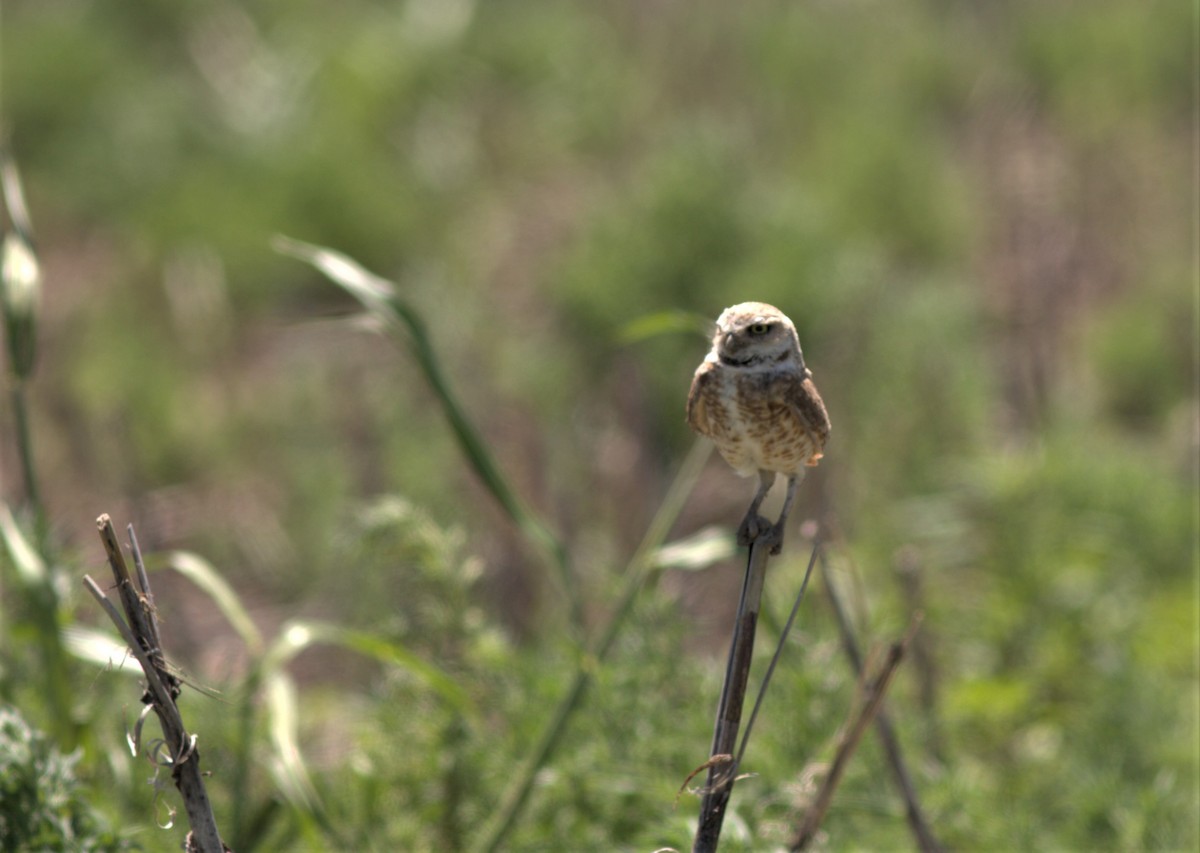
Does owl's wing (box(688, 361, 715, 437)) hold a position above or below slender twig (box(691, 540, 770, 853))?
above

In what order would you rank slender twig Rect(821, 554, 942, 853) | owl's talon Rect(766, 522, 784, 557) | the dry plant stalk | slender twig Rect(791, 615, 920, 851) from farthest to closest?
slender twig Rect(821, 554, 942, 853) → slender twig Rect(791, 615, 920, 851) → owl's talon Rect(766, 522, 784, 557) → the dry plant stalk

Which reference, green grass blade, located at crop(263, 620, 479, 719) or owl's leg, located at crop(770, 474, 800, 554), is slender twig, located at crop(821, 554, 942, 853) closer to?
owl's leg, located at crop(770, 474, 800, 554)

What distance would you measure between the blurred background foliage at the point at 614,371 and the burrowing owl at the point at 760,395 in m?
0.57

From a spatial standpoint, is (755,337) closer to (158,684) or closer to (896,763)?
(158,684)

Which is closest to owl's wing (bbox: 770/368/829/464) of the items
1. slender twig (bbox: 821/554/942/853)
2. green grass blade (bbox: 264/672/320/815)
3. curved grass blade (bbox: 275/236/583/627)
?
slender twig (bbox: 821/554/942/853)

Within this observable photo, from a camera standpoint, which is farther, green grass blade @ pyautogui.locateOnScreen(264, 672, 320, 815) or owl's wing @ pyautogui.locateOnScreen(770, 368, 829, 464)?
green grass blade @ pyautogui.locateOnScreen(264, 672, 320, 815)

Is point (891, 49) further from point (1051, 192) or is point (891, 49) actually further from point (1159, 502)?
point (1159, 502)

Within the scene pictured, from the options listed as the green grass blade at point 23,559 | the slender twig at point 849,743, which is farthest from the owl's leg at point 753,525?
the green grass blade at point 23,559

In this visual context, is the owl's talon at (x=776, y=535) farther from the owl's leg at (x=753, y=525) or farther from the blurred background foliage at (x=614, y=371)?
the blurred background foliage at (x=614, y=371)

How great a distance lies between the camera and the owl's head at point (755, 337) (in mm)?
1235

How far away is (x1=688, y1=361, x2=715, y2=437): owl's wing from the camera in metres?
1.28

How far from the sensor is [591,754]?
2.12 meters

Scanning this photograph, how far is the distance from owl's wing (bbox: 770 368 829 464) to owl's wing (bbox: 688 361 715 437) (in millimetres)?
63

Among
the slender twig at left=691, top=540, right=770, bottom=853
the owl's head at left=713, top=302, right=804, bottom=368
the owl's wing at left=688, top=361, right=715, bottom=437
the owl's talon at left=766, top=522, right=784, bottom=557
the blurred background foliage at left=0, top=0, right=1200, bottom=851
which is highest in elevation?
the owl's head at left=713, top=302, right=804, bottom=368
